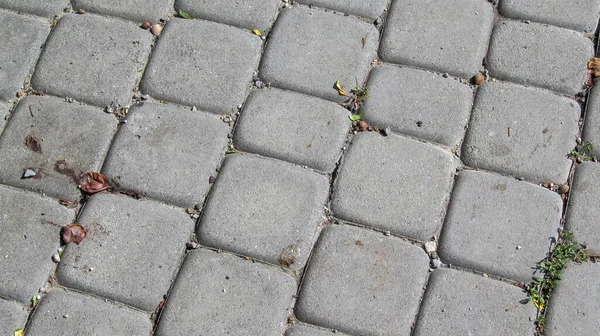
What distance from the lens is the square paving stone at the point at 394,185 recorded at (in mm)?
2451

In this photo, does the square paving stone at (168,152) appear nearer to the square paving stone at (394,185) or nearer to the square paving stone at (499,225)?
the square paving stone at (394,185)

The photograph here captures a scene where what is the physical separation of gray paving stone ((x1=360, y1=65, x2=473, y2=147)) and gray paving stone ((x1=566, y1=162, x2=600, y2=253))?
45cm

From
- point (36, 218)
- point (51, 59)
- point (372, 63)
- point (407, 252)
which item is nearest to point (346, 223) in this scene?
point (407, 252)

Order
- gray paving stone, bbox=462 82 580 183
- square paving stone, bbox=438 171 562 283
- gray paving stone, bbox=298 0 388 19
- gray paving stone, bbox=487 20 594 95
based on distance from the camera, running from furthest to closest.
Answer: gray paving stone, bbox=298 0 388 19 → gray paving stone, bbox=487 20 594 95 → gray paving stone, bbox=462 82 580 183 → square paving stone, bbox=438 171 562 283

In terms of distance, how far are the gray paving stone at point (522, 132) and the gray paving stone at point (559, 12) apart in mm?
320

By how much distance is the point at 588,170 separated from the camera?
2504 mm

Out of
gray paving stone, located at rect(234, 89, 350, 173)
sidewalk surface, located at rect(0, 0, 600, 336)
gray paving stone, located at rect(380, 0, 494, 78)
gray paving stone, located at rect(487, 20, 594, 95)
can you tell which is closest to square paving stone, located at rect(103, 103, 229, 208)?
sidewalk surface, located at rect(0, 0, 600, 336)

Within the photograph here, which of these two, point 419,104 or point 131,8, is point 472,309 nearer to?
point 419,104

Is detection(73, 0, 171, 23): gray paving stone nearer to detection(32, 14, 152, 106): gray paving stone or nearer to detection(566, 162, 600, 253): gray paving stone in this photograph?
detection(32, 14, 152, 106): gray paving stone

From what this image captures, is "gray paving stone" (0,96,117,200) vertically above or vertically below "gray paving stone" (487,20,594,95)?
below

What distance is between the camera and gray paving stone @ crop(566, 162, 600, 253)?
2.41 metres

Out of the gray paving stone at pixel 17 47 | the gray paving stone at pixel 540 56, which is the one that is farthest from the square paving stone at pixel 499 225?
the gray paving stone at pixel 17 47

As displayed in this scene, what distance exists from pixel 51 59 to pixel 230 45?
28.3 inches

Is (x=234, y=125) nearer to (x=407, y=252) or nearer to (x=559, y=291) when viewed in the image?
(x=407, y=252)
